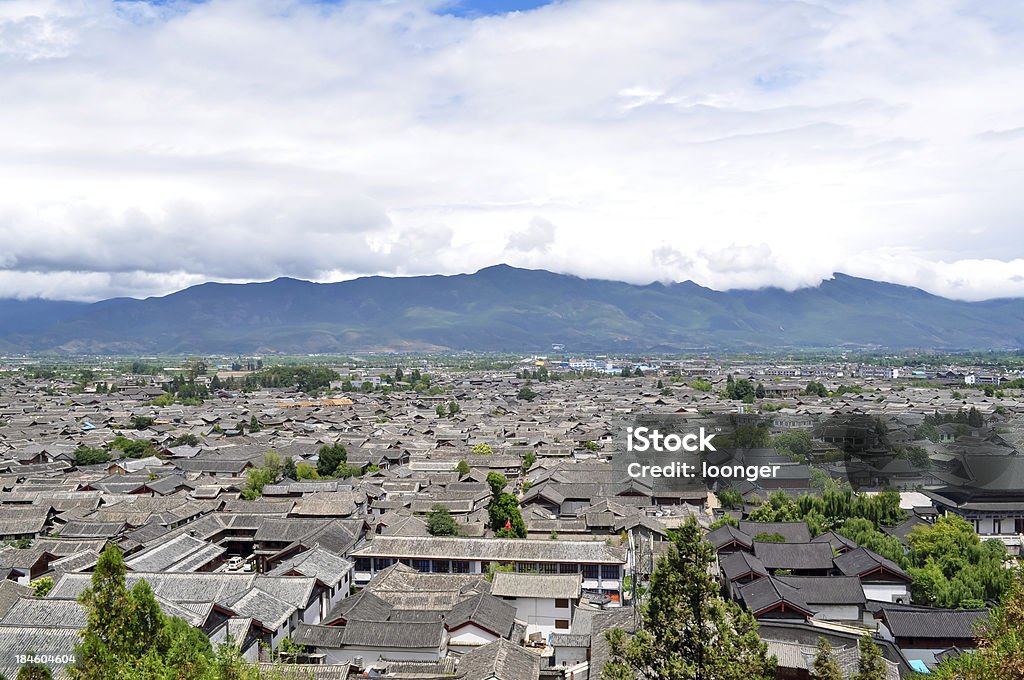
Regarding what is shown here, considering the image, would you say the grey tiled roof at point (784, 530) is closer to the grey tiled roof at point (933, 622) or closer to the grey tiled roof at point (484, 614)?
the grey tiled roof at point (933, 622)

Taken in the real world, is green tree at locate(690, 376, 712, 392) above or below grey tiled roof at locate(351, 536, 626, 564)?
below

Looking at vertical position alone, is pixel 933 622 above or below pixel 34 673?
below

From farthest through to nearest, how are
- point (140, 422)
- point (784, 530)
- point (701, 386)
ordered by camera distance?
point (701, 386) < point (140, 422) < point (784, 530)

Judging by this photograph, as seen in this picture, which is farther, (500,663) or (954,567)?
(954,567)

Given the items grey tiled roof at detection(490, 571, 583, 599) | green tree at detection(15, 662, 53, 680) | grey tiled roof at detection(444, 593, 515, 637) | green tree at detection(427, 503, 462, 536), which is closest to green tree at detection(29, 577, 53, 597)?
green tree at detection(15, 662, 53, 680)

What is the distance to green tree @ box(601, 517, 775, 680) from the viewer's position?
7598 mm

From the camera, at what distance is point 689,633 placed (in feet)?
25.5

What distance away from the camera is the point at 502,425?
43.4 meters

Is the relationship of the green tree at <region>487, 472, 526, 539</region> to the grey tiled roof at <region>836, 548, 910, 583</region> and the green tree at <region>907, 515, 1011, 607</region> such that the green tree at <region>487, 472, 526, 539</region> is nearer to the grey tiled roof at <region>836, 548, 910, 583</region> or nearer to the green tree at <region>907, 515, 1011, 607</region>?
the grey tiled roof at <region>836, 548, 910, 583</region>

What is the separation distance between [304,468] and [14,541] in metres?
9.31

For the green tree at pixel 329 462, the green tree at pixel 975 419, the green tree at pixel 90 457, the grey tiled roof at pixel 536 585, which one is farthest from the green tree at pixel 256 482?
the green tree at pixel 975 419

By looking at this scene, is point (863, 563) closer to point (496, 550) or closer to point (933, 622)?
point (933, 622)

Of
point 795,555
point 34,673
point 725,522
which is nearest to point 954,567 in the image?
point 795,555

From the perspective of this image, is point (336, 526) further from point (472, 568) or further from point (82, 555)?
point (82, 555)
